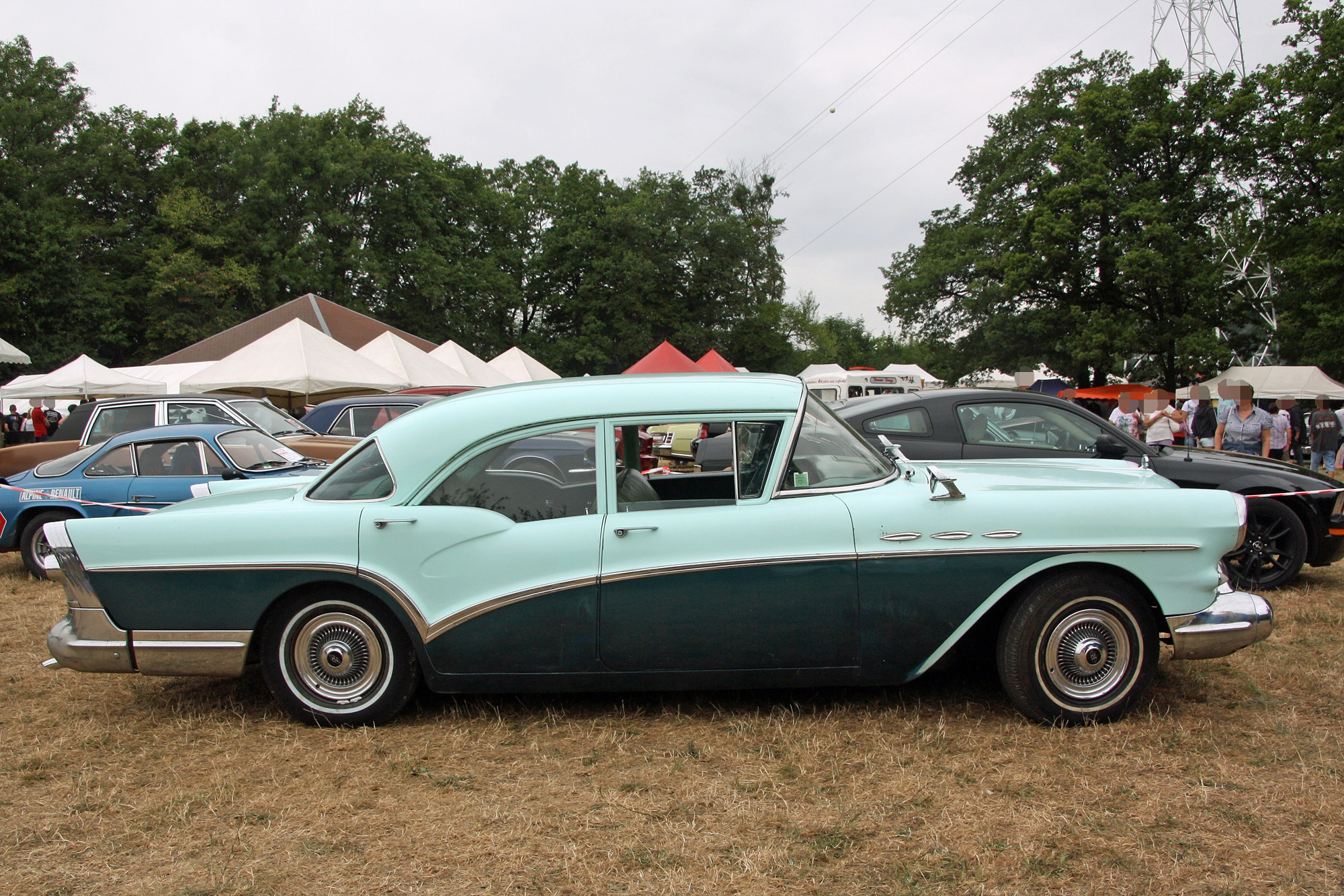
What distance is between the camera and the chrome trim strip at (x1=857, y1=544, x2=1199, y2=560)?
152 inches

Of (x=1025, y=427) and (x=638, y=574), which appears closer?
(x=638, y=574)

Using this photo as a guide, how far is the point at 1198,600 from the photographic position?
3920mm

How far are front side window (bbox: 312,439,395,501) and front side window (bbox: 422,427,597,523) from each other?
259 mm

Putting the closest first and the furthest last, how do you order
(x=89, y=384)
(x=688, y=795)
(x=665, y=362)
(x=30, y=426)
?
(x=688, y=795) < (x=89, y=384) < (x=665, y=362) < (x=30, y=426)

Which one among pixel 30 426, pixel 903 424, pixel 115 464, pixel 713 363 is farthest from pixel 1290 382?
pixel 30 426

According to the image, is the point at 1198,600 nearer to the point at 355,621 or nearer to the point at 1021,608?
the point at 1021,608

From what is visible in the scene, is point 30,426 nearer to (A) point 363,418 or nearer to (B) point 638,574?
(A) point 363,418

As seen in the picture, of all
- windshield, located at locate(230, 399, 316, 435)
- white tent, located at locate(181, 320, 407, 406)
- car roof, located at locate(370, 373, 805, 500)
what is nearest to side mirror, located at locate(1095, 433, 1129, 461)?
car roof, located at locate(370, 373, 805, 500)

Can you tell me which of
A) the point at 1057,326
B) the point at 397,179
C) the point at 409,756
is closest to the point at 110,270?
the point at 397,179

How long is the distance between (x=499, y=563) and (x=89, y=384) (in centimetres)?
2018

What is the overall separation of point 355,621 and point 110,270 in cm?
4775

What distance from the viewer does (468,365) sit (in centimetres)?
2586

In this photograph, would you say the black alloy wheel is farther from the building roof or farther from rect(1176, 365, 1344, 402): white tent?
the building roof

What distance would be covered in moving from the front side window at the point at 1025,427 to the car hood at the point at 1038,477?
5.66 ft
